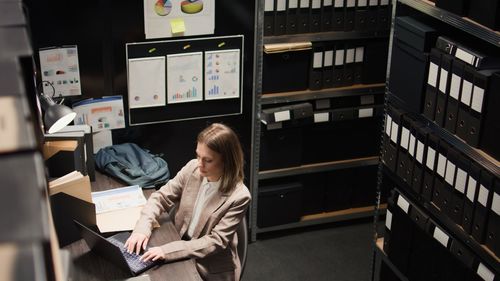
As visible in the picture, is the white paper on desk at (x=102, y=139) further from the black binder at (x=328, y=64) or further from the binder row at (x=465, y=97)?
the binder row at (x=465, y=97)

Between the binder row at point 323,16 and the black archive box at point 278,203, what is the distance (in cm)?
99

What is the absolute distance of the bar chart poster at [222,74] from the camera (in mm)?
3787

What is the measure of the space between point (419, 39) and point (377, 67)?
3.76ft

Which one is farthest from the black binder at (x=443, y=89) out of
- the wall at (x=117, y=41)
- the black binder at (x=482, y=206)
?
the wall at (x=117, y=41)

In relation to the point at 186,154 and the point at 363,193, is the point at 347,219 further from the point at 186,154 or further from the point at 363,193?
the point at 186,154

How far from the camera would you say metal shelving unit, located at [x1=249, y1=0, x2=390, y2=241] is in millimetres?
3771

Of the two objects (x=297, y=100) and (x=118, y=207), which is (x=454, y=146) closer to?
(x=297, y=100)

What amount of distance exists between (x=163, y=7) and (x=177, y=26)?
13cm

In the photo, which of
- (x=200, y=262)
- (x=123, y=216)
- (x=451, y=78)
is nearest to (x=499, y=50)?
(x=451, y=78)

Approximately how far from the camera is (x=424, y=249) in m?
3.09

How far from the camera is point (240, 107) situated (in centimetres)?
396

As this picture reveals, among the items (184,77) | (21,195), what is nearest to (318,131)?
(184,77)

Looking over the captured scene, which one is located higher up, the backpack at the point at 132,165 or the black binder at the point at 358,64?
the black binder at the point at 358,64

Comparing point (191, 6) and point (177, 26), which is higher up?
point (191, 6)
